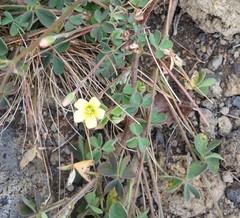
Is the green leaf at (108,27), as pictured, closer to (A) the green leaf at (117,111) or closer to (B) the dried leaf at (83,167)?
(A) the green leaf at (117,111)

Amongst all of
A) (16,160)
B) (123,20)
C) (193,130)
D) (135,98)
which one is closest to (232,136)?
(193,130)

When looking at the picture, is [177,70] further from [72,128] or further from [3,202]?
[3,202]

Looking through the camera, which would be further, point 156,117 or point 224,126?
point 224,126

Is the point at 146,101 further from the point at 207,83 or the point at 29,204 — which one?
the point at 29,204

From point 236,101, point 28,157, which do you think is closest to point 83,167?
point 28,157

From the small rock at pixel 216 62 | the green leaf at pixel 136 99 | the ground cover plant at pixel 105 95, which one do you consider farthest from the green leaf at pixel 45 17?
the small rock at pixel 216 62

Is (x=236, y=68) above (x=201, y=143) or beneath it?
above

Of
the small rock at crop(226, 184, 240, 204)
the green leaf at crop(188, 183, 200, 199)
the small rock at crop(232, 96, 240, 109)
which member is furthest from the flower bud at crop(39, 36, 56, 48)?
the small rock at crop(226, 184, 240, 204)
